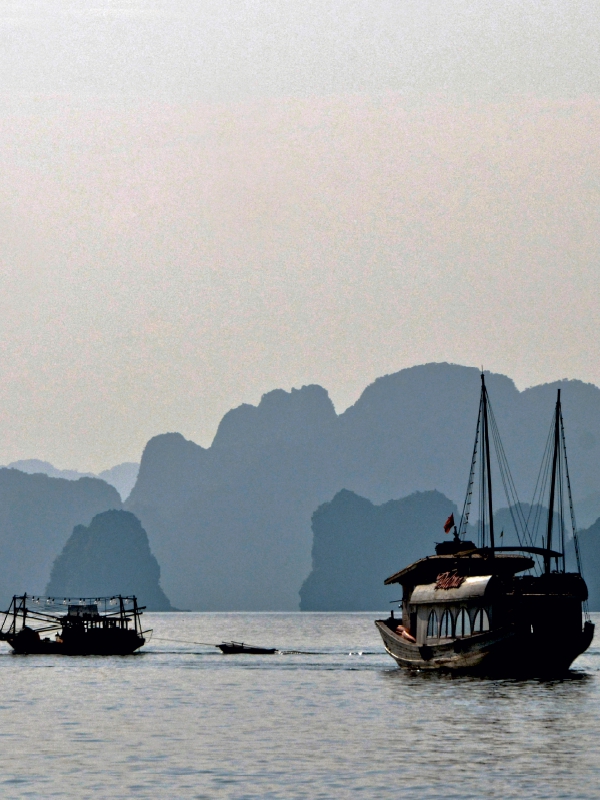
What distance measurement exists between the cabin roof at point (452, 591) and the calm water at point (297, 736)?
15.6 ft

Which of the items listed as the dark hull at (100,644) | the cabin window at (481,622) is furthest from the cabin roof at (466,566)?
the dark hull at (100,644)

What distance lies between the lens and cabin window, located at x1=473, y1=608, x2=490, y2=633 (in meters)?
92.9

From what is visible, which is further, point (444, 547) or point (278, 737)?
point (444, 547)

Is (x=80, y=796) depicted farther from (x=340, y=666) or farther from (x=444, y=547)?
(x=340, y=666)

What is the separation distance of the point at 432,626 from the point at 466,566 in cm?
434

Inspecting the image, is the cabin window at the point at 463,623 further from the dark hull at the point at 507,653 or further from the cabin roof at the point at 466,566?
the cabin roof at the point at 466,566

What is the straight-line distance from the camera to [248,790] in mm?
49000

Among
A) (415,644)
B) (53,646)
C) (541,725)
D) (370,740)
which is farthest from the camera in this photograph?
(53,646)

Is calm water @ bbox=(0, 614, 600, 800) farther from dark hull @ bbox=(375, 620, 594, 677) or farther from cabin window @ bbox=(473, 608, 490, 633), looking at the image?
cabin window @ bbox=(473, 608, 490, 633)

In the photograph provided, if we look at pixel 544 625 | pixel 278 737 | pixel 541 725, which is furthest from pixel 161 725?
A: pixel 544 625

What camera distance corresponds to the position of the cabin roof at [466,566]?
98.9 m

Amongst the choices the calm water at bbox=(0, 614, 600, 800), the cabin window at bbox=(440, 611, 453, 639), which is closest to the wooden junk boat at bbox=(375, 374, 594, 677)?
the cabin window at bbox=(440, 611, 453, 639)

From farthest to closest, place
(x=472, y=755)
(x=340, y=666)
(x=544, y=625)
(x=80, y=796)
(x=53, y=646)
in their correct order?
(x=53, y=646) → (x=340, y=666) → (x=544, y=625) → (x=472, y=755) → (x=80, y=796)

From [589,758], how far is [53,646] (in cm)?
9098
